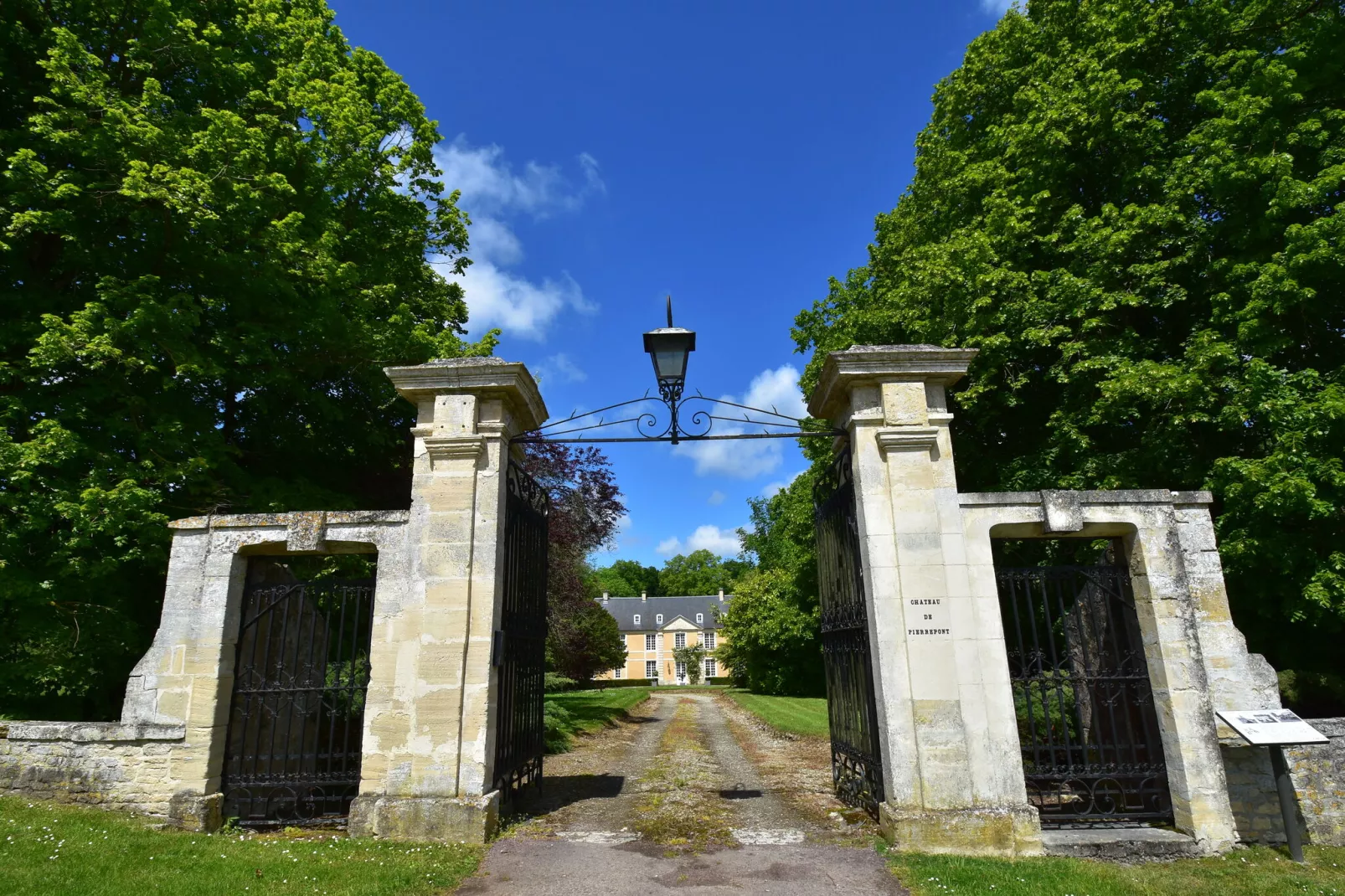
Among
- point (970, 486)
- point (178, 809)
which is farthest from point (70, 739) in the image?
point (970, 486)

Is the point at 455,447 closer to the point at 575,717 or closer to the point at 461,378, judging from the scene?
the point at 461,378

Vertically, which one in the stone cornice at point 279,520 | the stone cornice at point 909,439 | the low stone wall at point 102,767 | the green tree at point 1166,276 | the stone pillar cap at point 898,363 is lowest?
the low stone wall at point 102,767

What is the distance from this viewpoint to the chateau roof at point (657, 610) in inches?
2400

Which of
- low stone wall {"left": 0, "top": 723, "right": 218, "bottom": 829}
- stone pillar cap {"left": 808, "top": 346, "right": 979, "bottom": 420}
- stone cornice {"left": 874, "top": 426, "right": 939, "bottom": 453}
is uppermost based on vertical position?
stone pillar cap {"left": 808, "top": 346, "right": 979, "bottom": 420}

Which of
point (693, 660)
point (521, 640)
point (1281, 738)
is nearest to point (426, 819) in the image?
point (521, 640)

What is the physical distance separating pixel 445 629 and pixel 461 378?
2.19 m

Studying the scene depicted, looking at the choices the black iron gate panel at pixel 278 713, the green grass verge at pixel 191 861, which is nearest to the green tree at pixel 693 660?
the black iron gate panel at pixel 278 713

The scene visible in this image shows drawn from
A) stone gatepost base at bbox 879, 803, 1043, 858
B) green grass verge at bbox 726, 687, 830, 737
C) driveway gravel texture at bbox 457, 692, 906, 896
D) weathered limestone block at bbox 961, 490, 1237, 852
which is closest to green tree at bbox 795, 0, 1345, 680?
weathered limestone block at bbox 961, 490, 1237, 852

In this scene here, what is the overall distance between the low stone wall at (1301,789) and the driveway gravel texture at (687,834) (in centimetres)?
298

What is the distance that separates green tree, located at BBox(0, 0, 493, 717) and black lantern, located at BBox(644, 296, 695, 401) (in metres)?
4.37

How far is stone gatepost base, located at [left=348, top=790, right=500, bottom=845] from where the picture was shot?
A: 5426mm

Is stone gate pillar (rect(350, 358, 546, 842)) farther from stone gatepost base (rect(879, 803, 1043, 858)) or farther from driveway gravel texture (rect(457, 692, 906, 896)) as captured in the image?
stone gatepost base (rect(879, 803, 1043, 858))

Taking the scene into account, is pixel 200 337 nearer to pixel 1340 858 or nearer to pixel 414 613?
pixel 414 613

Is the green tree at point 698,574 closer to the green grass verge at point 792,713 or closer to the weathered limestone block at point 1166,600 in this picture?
the green grass verge at point 792,713
